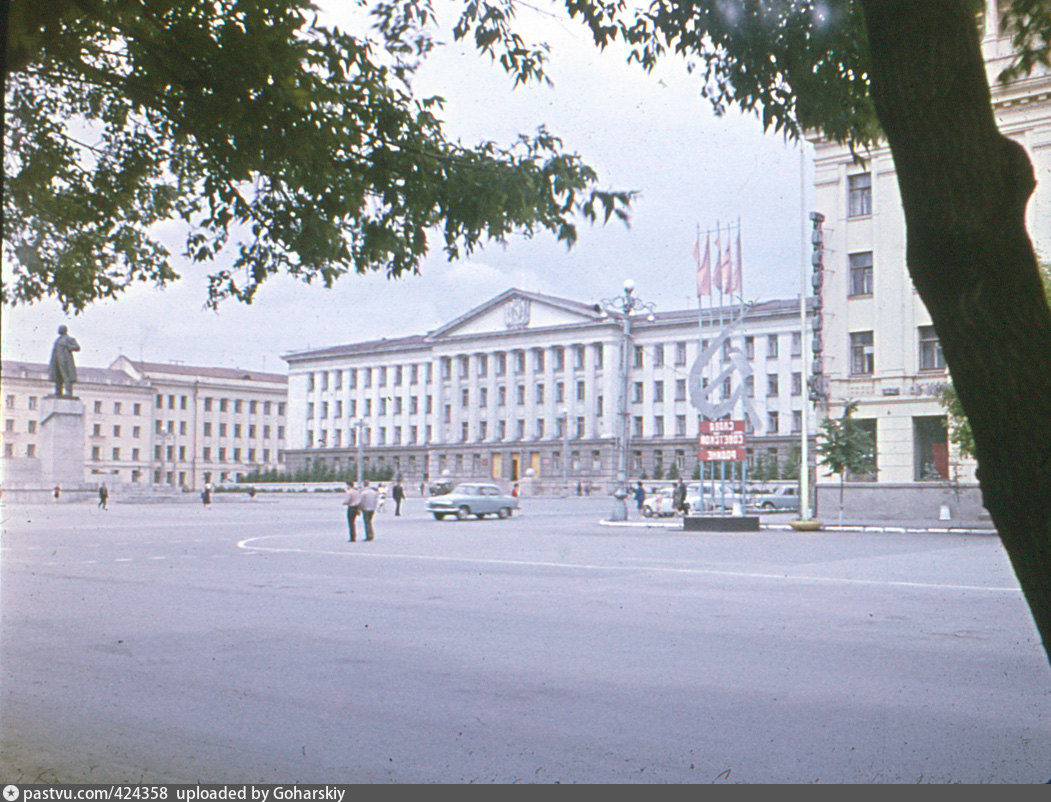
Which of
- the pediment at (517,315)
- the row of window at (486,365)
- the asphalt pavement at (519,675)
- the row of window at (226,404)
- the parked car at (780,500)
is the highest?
the pediment at (517,315)

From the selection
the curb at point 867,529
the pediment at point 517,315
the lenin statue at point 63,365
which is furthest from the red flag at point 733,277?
the pediment at point 517,315

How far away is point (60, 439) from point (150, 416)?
431 inches

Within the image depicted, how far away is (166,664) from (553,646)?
334 centimetres

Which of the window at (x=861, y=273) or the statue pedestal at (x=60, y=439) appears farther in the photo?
the statue pedestal at (x=60, y=439)

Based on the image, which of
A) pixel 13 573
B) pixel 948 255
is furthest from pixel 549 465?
pixel 948 255

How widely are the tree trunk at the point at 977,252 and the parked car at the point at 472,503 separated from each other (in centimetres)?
3814

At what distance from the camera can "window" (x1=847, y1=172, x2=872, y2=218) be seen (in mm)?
37688

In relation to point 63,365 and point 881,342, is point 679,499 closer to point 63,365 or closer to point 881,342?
point 881,342

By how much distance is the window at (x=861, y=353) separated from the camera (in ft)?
124

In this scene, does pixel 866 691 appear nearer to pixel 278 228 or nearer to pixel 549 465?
pixel 278 228

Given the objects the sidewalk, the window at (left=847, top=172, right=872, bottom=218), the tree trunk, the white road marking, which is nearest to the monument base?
the sidewalk

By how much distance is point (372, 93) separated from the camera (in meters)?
7.41

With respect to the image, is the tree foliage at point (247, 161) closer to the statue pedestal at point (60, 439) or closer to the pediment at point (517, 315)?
the statue pedestal at point (60, 439)

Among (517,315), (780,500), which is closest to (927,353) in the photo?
(780,500)
